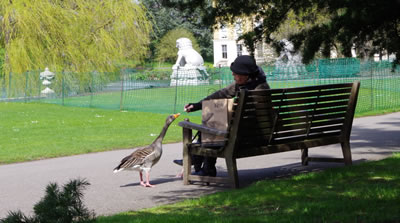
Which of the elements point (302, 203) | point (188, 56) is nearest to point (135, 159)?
point (302, 203)

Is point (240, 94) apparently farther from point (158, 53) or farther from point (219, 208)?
point (158, 53)

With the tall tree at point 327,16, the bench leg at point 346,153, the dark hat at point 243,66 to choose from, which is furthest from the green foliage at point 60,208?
the bench leg at point 346,153

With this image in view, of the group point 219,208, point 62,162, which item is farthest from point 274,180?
point 62,162

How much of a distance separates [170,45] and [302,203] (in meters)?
80.9

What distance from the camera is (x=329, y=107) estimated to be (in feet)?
27.9

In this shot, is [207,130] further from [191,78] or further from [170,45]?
[170,45]

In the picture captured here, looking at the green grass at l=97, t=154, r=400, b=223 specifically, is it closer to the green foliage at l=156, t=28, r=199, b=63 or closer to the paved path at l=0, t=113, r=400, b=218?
the paved path at l=0, t=113, r=400, b=218

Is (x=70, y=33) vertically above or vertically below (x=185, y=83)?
above

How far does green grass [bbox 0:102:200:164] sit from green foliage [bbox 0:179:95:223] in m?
7.64

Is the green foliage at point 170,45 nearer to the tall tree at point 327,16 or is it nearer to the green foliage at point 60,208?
the tall tree at point 327,16

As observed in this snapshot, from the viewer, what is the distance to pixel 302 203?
6199 millimetres

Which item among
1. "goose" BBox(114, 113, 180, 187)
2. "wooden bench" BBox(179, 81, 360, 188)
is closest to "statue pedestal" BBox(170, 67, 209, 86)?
"wooden bench" BBox(179, 81, 360, 188)

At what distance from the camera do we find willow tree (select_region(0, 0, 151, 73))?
3294 centimetres

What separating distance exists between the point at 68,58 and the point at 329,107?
92.3 feet
